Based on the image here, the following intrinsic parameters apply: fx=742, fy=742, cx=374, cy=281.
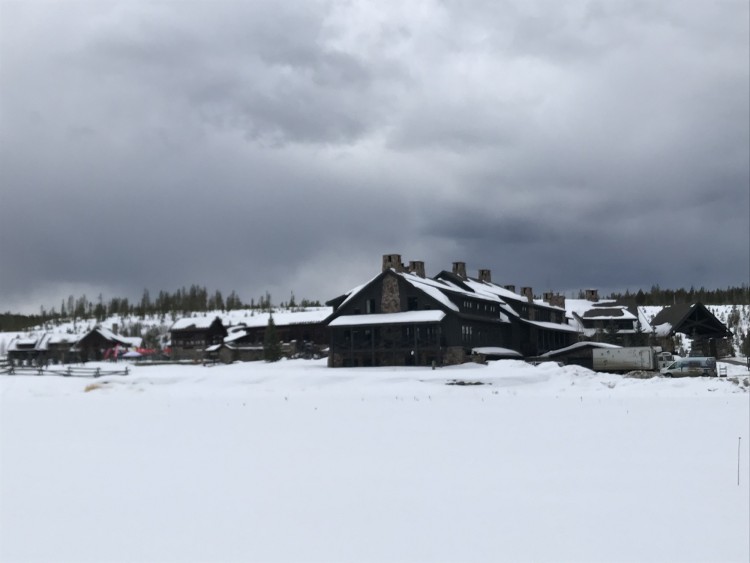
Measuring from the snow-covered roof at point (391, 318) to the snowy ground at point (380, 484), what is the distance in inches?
1108

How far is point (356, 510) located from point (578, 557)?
4080 millimetres

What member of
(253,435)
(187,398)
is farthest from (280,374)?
(253,435)

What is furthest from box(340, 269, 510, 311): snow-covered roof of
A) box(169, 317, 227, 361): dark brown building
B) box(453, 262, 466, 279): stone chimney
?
box(169, 317, 227, 361): dark brown building

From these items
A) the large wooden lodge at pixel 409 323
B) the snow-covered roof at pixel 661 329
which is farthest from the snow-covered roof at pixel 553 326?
the snow-covered roof at pixel 661 329

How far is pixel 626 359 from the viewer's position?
60.1 m

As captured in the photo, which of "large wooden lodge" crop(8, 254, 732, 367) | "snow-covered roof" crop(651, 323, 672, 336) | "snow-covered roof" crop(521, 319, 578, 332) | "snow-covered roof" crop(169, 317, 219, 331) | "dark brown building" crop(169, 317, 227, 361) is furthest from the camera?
"snow-covered roof" crop(169, 317, 219, 331)

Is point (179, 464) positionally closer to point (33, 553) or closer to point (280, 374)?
point (33, 553)

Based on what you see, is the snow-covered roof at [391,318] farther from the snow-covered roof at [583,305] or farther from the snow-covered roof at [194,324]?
the snow-covered roof at [194,324]

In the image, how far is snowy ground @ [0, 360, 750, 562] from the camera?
1168cm

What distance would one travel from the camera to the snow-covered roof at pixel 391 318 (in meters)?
60.1

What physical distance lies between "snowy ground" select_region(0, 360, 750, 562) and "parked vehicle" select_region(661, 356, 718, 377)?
62.7ft

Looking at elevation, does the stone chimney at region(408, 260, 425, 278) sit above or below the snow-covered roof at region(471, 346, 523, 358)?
above

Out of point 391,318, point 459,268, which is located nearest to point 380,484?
point 391,318

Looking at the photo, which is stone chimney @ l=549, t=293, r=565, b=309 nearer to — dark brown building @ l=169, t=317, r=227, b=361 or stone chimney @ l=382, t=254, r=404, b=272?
stone chimney @ l=382, t=254, r=404, b=272
